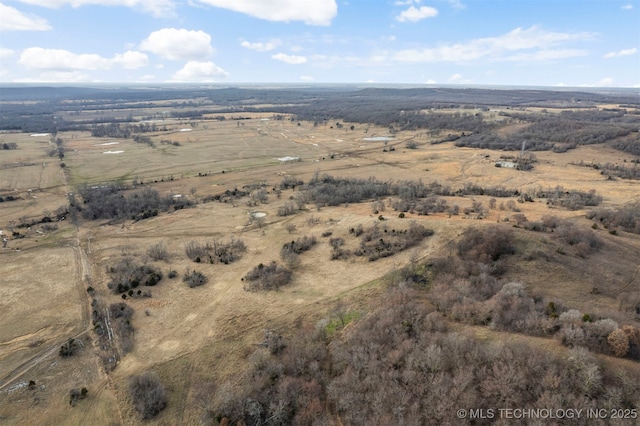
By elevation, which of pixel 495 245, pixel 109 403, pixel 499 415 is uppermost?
pixel 495 245

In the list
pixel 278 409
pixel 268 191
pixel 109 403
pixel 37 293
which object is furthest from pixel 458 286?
pixel 268 191

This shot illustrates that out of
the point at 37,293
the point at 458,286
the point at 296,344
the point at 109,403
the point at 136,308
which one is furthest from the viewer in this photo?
the point at 37,293

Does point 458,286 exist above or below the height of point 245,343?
above

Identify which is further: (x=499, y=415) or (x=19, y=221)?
(x=19, y=221)

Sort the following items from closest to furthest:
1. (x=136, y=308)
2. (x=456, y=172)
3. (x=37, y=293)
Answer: (x=136, y=308) → (x=37, y=293) → (x=456, y=172)

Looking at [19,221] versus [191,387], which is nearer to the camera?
[191,387]

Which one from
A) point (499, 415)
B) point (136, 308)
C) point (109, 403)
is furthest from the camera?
point (136, 308)

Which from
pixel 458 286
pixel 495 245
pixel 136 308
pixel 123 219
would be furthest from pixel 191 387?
pixel 123 219

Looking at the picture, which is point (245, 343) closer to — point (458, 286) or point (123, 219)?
point (458, 286)

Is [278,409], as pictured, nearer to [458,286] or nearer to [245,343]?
[245,343]
